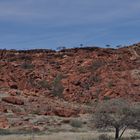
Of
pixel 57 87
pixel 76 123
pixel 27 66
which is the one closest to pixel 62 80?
pixel 57 87

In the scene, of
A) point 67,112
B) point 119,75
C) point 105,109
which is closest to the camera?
point 105,109

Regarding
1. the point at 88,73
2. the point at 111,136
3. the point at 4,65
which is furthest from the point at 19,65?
the point at 111,136

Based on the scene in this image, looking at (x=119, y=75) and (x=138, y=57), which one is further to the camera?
(x=138, y=57)

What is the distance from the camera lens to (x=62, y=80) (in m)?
72.1

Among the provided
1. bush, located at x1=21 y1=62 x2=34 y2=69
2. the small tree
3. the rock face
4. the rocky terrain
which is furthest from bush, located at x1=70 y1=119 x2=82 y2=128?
bush, located at x1=21 y1=62 x2=34 y2=69

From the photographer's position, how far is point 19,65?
81.6 metres

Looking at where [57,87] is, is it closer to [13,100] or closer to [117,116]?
[13,100]

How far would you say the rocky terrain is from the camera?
51344mm

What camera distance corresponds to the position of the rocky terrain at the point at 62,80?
51.3 m

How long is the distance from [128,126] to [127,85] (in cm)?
3559

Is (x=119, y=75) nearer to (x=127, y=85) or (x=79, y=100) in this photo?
(x=127, y=85)

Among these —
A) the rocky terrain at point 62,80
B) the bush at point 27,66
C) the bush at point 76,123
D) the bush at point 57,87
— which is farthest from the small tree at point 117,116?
the bush at point 27,66

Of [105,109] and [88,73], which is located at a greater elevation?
[88,73]

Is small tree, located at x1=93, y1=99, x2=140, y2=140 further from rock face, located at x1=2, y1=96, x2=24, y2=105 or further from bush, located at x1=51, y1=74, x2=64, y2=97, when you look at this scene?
bush, located at x1=51, y1=74, x2=64, y2=97
